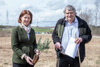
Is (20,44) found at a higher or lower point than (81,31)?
lower

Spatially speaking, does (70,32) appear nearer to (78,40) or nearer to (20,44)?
(78,40)

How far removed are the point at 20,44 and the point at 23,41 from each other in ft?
0.20

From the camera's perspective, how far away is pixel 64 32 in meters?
2.40

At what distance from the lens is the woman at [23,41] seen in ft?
7.19

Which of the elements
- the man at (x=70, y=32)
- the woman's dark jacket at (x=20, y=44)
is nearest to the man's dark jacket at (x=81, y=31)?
the man at (x=70, y=32)

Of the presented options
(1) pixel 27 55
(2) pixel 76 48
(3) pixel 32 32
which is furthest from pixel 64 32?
(1) pixel 27 55

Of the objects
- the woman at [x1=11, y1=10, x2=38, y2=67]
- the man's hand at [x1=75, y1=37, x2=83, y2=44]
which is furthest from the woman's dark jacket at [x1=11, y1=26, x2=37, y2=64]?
the man's hand at [x1=75, y1=37, x2=83, y2=44]

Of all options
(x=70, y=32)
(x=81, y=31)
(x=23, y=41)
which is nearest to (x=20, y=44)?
(x=23, y=41)

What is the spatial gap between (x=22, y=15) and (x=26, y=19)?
0.25ft

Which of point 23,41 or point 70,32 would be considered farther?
point 70,32

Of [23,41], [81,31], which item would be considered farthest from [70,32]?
[23,41]

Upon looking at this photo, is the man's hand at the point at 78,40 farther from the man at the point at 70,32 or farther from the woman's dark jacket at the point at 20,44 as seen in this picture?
the woman's dark jacket at the point at 20,44

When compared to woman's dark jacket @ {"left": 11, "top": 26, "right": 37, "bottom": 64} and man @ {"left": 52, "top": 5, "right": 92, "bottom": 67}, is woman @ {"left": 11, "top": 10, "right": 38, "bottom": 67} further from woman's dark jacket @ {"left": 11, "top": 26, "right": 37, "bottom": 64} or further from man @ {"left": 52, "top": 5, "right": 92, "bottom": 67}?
man @ {"left": 52, "top": 5, "right": 92, "bottom": 67}

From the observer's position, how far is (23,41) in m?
2.23
